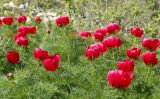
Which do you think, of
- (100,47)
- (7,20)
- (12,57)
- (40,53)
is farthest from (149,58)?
(7,20)

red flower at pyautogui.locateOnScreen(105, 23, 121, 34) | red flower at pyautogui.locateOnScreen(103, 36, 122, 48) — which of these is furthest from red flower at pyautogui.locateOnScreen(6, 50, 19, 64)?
red flower at pyautogui.locateOnScreen(105, 23, 121, 34)

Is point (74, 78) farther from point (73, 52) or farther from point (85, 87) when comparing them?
point (73, 52)

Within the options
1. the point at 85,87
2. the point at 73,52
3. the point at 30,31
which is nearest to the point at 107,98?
the point at 85,87

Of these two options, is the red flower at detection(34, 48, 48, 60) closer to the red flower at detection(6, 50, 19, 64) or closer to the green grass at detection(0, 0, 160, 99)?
the green grass at detection(0, 0, 160, 99)

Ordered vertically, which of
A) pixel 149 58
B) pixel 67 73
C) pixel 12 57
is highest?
pixel 149 58

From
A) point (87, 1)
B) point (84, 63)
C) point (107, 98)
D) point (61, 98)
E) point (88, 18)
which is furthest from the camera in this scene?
point (87, 1)

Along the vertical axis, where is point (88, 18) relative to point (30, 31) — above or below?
below

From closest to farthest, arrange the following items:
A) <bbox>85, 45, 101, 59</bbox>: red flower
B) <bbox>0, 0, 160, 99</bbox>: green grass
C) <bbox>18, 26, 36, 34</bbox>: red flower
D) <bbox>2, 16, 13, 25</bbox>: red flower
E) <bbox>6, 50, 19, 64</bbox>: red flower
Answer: <bbox>0, 0, 160, 99</bbox>: green grass, <bbox>85, 45, 101, 59</bbox>: red flower, <bbox>6, 50, 19, 64</bbox>: red flower, <bbox>18, 26, 36, 34</bbox>: red flower, <bbox>2, 16, 13, 25</bbox>: red flower

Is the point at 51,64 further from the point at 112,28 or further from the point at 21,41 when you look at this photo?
the point at 112,28

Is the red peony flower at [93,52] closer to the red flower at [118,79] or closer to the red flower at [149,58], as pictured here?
the red flower at [149,58]

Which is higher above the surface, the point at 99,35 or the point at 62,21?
the point at 62,21

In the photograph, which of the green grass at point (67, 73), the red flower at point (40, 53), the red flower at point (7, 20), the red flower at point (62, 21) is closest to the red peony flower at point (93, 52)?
the green grass at point (67, 73)

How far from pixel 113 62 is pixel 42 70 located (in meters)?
0.68

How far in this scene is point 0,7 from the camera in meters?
9.29
